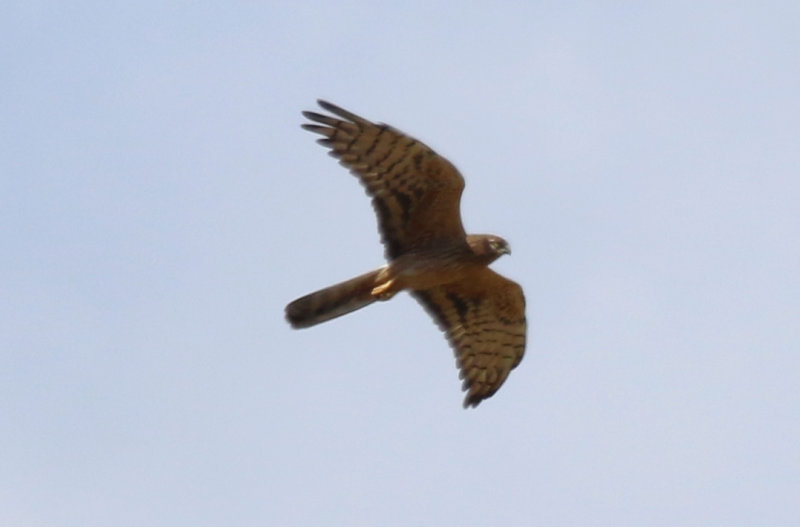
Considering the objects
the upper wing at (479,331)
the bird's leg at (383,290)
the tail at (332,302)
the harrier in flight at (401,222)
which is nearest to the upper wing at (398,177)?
the harrier in flight at (401,222)

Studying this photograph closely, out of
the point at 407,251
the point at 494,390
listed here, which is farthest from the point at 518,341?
the point at 407,251

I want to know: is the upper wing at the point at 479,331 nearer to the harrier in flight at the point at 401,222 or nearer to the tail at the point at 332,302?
the harrier in flight at the point at 401,222

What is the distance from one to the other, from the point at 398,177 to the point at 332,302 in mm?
1157

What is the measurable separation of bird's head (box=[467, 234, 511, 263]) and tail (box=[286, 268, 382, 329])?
83cm

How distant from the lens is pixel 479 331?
1573cm

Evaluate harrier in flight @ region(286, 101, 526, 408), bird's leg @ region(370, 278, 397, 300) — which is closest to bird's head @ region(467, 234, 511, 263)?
harrier in flight @ region(286, 101, 526, 408)

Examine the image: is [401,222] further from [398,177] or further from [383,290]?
[383,290]

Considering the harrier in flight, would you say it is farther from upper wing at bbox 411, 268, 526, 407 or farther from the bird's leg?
upper wing at bbox 411, 268, 526, 407

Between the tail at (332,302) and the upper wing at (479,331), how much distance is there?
944 mm

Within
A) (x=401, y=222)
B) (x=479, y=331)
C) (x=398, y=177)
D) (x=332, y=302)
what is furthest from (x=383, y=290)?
(x=479, y=331)

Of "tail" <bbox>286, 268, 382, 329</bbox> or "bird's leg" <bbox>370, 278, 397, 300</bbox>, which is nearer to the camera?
"tail" <bbox>286, 268, 382, 329</bbox>

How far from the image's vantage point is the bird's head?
48.3 ft

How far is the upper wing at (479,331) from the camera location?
15656mm

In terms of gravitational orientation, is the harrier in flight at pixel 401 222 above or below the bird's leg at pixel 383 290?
above
